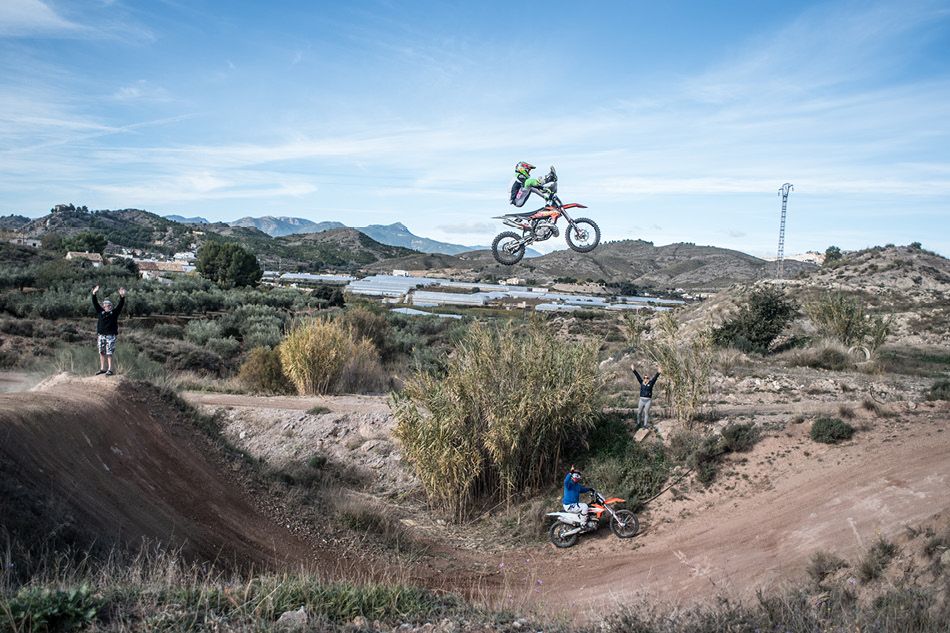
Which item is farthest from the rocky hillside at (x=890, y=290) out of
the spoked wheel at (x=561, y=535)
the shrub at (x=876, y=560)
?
the shrub at (x=876, y=560)

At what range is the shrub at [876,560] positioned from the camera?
1045 centimetres

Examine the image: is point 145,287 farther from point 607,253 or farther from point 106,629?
point 607,253

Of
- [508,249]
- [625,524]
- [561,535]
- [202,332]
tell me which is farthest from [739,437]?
[202,332]

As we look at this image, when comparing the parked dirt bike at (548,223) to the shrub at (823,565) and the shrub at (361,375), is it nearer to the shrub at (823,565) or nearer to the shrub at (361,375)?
the shrub at (823,565)

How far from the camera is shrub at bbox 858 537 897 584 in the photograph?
10.4 metres

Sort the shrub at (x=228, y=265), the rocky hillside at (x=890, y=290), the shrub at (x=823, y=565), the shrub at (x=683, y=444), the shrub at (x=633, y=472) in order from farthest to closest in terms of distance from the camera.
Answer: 1. the shrub at (x=228, y=265)
2. the rocky hillside at (x=890, y=290)
3. the shrub at (x=683, y=444)
4. the shrub at (x=633, y=472)
5. the shrub at (x=823, y=565)

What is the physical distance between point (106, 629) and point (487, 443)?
37.1 feet

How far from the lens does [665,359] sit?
754 inches

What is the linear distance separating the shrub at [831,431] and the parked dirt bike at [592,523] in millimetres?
5468

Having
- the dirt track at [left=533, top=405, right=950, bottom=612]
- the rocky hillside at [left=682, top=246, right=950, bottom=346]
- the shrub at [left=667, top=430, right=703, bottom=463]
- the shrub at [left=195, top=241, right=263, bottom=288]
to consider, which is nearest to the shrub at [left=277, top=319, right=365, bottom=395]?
the dirt track at [left=533, top=405, right=950, bottom=612]

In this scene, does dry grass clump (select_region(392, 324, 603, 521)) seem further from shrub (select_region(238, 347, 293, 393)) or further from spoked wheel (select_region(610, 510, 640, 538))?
shrub (select_region(238, 347, 293, 393))

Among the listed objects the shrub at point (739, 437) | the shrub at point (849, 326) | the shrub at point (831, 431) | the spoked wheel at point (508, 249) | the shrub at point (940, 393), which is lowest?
the shrub at point (739, 437)

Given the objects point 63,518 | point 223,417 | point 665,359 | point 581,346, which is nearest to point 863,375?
point 665,359

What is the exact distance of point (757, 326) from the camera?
111 feet
